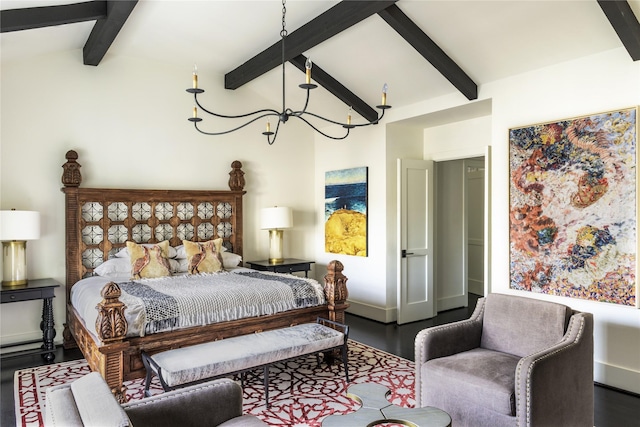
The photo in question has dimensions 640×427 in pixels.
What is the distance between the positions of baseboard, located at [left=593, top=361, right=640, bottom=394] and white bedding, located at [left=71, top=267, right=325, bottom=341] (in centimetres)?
242

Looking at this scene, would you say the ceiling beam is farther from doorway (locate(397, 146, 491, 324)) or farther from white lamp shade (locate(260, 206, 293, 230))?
white lamp shade (locate(260, 206, 293, 230))

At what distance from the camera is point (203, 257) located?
5.15 metres

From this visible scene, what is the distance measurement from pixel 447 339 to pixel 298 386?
52.5 inches

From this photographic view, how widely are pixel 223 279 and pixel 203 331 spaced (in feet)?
3.14

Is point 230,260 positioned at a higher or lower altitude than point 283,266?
higher

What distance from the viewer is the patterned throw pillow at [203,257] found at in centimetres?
509

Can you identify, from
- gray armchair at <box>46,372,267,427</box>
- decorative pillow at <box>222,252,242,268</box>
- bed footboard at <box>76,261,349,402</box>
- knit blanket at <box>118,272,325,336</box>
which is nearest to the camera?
gray armchair at <box>46,372,267,427</box>

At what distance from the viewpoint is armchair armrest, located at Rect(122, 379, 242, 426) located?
1935 mm

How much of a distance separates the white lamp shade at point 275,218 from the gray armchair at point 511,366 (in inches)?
126

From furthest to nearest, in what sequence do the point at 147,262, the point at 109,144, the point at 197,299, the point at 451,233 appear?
the point at 451,233, the point at 109,144, the point at 147,262, the point at 197,299

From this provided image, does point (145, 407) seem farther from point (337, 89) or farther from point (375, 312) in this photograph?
point (337, 89)

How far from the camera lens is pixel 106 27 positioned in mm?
3973

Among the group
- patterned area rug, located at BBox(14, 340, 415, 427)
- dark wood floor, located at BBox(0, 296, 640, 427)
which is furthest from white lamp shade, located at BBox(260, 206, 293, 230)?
patterned area rug, located at BBox(14, 340, 415, 427)

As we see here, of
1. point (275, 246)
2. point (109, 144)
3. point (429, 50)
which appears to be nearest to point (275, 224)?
point (275, 246)
